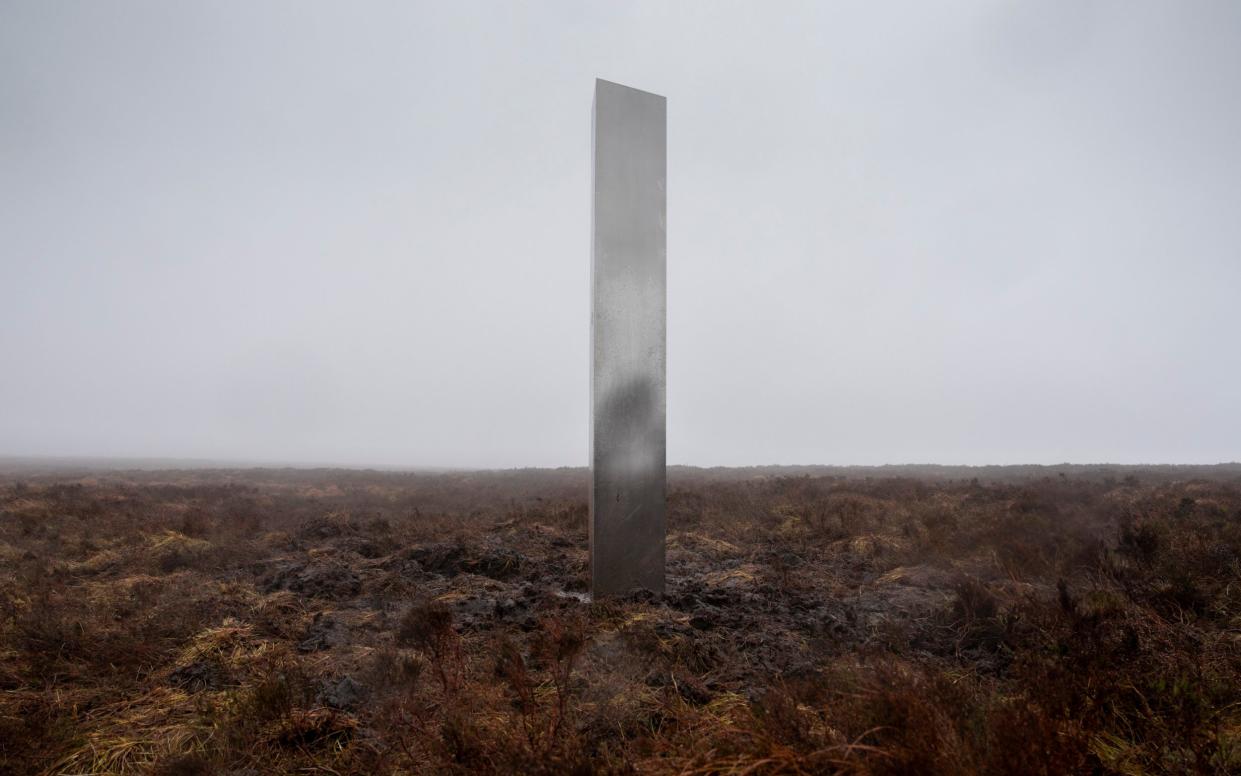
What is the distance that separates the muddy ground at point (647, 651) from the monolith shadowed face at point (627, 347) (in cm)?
56

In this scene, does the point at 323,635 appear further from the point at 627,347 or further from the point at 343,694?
the point at 627,347

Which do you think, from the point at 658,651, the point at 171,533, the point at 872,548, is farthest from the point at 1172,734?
the point at 171,533

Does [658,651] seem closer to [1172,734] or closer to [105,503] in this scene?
[1172,734]

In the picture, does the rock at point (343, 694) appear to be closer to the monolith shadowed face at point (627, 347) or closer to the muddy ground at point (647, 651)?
the muddy ground at point (647, 651)

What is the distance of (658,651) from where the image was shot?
4.27 metres

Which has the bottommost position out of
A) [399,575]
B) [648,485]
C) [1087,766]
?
[399,575]

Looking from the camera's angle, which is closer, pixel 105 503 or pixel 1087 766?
pixel 1087 766

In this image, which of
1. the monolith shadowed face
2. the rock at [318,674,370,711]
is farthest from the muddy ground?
the monolith shadowed face

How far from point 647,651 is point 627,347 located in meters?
2.95

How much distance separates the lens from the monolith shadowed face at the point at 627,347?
19.6ft

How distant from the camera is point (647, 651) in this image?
14.1 feet

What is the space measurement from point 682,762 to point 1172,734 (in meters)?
2.18

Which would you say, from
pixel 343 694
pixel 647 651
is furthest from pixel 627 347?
pixel 343 694

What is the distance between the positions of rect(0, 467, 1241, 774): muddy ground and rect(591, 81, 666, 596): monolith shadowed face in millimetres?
565
